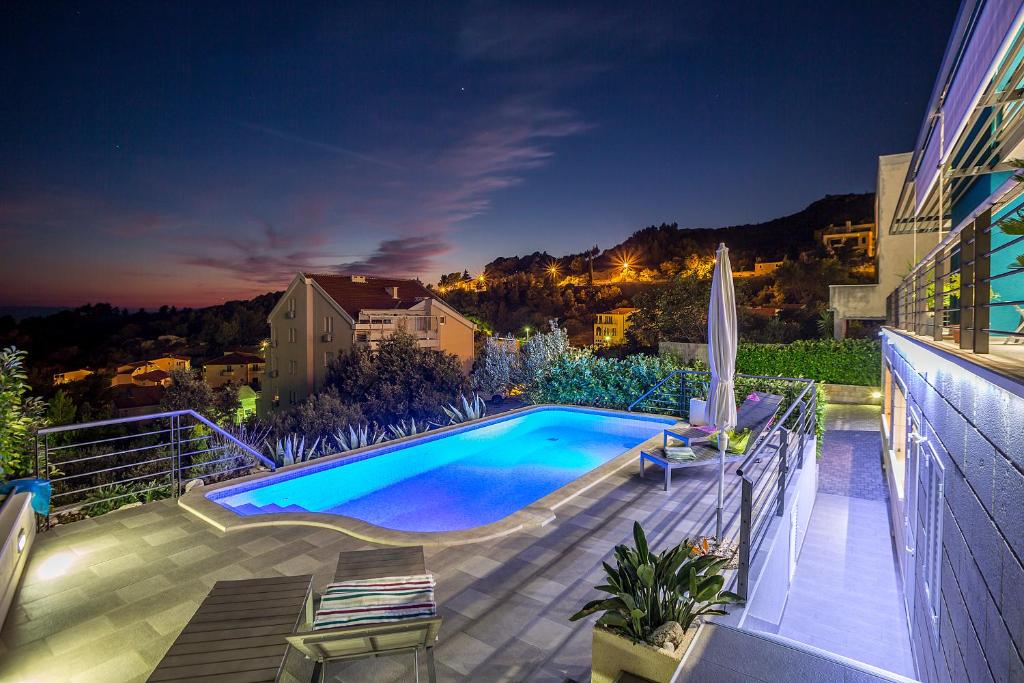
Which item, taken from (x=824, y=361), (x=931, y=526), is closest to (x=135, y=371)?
(x=824, y=361)

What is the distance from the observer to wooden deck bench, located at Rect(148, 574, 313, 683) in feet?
6.59

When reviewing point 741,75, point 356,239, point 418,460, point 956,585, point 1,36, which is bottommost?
point 418,460

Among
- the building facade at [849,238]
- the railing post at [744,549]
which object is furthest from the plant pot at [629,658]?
the building facade at [849,238]

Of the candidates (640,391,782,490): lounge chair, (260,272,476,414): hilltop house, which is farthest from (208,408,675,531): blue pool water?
(260,272,476,414): hilltop house

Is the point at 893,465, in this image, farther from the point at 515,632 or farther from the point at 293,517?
the point at 293,517

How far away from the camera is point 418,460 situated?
8.52m

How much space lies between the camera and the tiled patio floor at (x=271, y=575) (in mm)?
2844

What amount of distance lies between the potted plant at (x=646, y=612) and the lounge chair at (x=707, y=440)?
9.87 feet

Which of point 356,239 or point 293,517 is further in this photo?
point 356,239

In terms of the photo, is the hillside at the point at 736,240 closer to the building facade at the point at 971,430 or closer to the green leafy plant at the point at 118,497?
the building facade at the point at 971,430

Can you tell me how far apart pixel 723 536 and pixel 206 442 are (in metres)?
7.35

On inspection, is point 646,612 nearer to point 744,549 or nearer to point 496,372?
point 744,549

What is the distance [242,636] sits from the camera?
226cm

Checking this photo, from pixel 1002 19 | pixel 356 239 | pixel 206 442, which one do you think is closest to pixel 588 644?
pixel 1002 19
